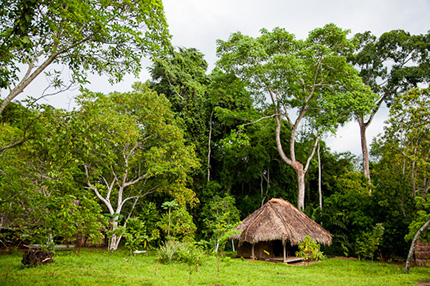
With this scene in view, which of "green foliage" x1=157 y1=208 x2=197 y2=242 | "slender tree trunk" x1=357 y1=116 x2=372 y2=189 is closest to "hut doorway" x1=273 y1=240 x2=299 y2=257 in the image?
"green foliage" x1=157 y1=208 x2=197 y2=242

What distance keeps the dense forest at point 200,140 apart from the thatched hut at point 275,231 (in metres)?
1.44

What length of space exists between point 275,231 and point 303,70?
288 inches

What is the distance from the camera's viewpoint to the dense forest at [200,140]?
417 centimetres

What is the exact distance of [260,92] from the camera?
16.0 meters

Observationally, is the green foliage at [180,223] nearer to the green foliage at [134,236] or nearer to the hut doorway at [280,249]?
the green foliage at [134,236]

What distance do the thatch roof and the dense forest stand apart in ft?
4.58

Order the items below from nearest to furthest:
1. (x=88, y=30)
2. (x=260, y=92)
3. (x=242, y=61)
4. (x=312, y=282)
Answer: (x=88, y=30)
(x=312, y=282)
(x=242, y=61)
(x=260, y=92)

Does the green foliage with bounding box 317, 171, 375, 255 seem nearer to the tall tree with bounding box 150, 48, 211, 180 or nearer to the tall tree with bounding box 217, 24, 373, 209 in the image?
the tall tree with bounding box 217, 24, 373, 209

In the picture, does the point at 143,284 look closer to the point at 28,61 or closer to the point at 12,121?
the point at 12,121

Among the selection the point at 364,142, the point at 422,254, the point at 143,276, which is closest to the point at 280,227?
the point at 422,254

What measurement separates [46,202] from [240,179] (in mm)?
13189

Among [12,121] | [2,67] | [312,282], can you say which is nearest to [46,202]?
[12,121]

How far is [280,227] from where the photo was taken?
1092 cm

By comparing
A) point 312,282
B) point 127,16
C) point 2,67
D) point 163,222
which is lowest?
point 312,282
